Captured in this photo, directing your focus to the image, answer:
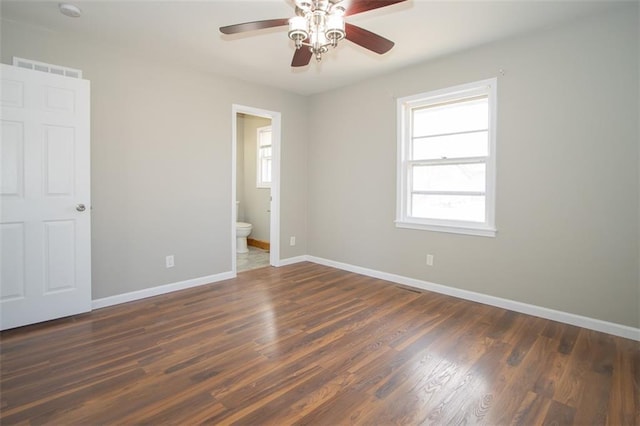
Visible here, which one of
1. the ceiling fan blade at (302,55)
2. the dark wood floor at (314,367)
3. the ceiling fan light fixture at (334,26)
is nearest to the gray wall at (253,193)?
the dark wood floor at (314,367)

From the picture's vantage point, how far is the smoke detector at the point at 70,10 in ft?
8.32

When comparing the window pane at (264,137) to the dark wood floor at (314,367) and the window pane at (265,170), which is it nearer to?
the window pane at (265,170)

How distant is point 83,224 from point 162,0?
6.61 ft

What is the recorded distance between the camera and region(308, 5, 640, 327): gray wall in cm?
260

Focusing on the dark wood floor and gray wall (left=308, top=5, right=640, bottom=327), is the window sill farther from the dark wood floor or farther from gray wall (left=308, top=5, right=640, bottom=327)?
the dark wood floor

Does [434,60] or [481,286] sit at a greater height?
[434,60]

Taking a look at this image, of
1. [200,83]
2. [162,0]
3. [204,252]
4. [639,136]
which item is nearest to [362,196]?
[204,252]

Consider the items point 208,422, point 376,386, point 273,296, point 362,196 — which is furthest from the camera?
point 362,196

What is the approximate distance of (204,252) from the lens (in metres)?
4.05

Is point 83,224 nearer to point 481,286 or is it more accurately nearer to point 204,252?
point 204,252

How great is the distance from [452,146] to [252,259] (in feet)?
11.3

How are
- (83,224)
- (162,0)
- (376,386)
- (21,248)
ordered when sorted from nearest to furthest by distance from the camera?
(376,386), (162,0), (21,248), (83,224)

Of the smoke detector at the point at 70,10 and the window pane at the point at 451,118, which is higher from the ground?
the smoke detector at the point at 70,10

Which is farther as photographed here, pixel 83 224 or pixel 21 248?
→ pixel 83 224
